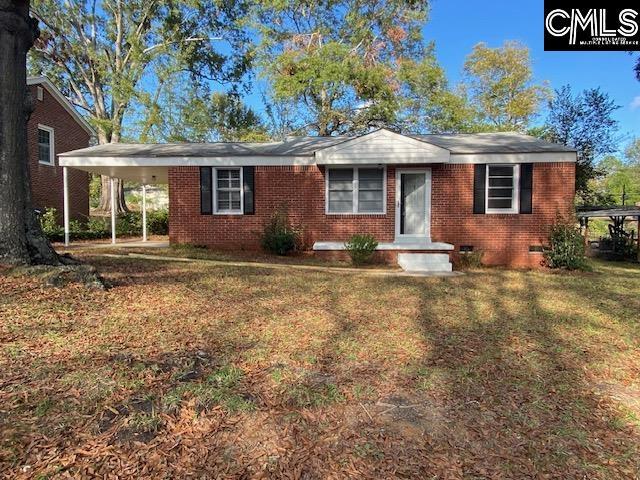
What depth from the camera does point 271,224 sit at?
11.1m

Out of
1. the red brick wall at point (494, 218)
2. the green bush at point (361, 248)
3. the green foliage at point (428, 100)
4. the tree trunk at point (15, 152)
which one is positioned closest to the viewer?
the tree trunk at point (15, 152)

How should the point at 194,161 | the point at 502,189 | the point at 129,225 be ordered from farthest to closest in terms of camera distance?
the point at 129,225 → the point at 194,161 → the point at 502,189

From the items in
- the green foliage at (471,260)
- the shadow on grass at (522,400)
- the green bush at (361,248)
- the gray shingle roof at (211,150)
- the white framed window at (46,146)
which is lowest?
the shadow on grass at (522,400)

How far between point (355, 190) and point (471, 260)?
3652 millimetres

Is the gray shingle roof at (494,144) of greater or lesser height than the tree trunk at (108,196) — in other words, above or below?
above

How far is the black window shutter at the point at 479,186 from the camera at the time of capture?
10.9 metres

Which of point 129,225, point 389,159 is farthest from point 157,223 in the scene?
point 389,159

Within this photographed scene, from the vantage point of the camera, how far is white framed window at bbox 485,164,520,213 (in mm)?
10891

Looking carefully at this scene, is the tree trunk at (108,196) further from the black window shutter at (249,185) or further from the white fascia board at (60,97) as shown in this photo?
the black window shutter at (249,185)

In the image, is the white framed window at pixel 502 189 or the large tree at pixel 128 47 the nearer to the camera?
the white framed window at pixel 502 189

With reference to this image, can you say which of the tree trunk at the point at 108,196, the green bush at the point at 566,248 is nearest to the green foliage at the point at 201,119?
the tree trunk at the point at 108,196

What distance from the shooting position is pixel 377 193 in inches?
448

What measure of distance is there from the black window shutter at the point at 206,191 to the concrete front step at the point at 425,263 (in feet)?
18.4

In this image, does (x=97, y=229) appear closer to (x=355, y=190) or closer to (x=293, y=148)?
(x=293, y=148)
